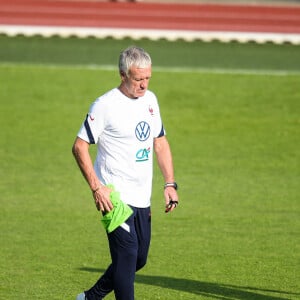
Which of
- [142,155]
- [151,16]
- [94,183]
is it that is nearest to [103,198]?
[94,183]

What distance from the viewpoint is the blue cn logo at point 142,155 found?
25.6 feet

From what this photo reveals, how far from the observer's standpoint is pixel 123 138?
7.74 metres

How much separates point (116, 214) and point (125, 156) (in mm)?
449

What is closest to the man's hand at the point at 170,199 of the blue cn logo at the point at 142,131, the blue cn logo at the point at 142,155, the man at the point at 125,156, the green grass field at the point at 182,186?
the man at the point at 125,156

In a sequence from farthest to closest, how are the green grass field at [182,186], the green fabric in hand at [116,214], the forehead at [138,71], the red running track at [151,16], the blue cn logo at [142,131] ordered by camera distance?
the red running track at [151,16], the green grass field at [182,186], the blue cn logo at [142,131], the green fabric in hand at [116,214], the forehead at [138,71]

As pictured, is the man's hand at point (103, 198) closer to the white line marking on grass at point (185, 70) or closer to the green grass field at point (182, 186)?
the green grass field at point (182, 186)

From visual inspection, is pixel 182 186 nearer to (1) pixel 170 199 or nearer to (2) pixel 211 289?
(2) pixel 211 289

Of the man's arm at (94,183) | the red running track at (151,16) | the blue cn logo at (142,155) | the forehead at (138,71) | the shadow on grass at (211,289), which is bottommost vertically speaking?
the shadow on grass at (211,289)

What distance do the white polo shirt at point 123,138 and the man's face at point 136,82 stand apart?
0.24 feet

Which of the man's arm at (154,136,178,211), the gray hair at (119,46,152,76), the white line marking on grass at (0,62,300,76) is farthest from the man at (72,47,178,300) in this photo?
the white line marking on grass at (0,62,300,76)

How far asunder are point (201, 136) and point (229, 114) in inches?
64.4

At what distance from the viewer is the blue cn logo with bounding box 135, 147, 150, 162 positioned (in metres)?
7.80

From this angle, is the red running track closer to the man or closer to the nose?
the man

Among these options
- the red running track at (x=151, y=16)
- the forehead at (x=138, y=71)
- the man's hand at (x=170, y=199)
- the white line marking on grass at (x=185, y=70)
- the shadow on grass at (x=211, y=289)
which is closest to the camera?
the forehead at (x=138, y=71)
